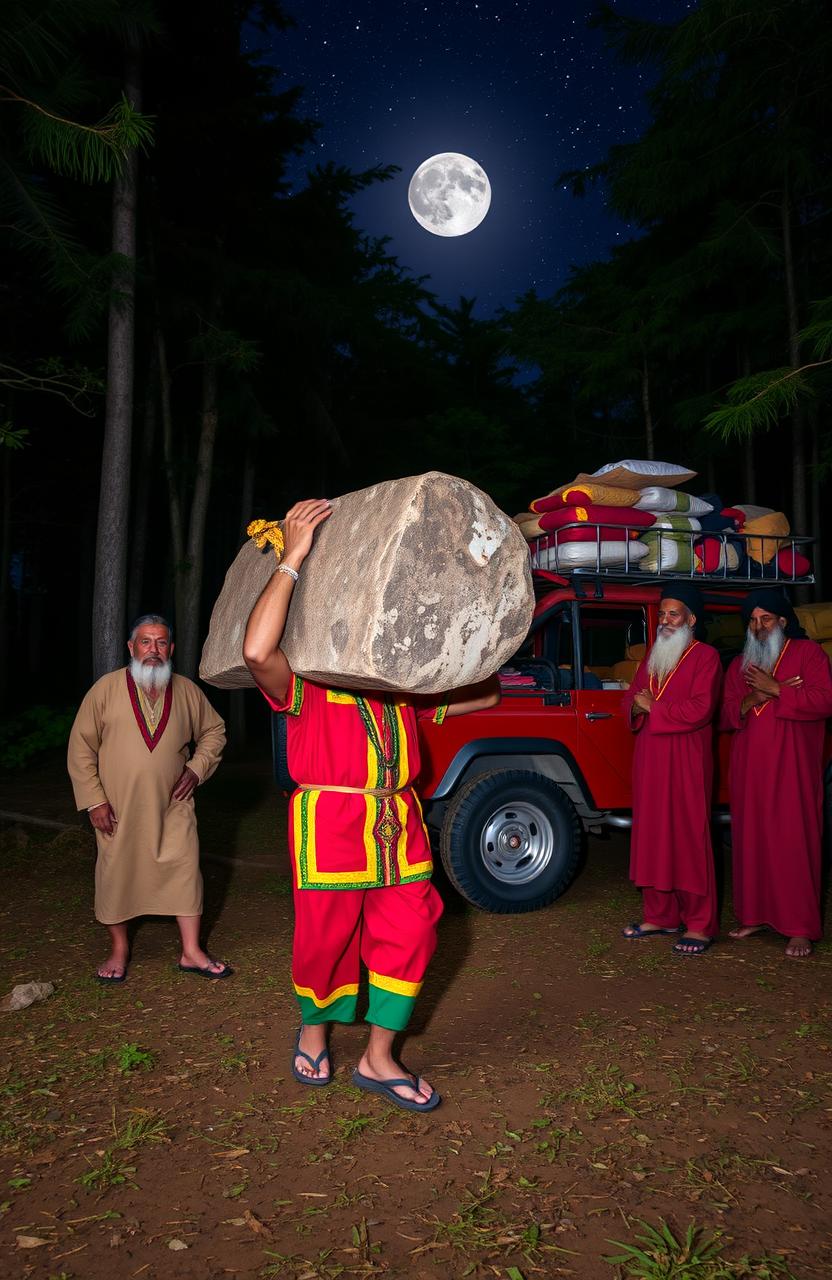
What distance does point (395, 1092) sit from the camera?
3270mm

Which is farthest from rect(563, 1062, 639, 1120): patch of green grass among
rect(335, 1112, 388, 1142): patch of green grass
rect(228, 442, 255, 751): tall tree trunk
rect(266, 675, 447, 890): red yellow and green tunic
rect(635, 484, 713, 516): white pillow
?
rect(228, 442, 255, 751): tall tree trunk

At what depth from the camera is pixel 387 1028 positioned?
3240 mm

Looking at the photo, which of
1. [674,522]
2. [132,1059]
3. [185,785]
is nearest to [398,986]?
[132,1059]

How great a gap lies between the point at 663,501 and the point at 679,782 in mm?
2129

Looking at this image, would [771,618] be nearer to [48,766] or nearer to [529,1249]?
[529,1249]

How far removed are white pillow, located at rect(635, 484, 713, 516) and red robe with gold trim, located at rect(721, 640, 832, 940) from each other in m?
1.52

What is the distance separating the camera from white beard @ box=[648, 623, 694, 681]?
5496mm

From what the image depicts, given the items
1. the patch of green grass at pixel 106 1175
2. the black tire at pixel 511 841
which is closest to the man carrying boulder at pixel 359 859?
the patch of green grass at pixel 106 1175

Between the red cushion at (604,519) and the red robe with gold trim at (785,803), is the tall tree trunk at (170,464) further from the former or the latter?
the red robe with gold trim at (785,803)

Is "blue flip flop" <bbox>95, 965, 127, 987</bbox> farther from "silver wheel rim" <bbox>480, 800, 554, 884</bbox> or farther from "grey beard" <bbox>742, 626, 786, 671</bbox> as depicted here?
"grey beard" <bbox>742, 626, 786, 671</bbox>

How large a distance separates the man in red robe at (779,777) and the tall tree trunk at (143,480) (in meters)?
12.3

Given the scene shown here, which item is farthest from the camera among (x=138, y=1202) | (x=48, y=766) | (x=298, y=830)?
(x=48, y=766)

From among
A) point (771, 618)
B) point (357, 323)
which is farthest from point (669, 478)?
point (357, 323)

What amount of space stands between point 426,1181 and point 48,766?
12.2 meters
